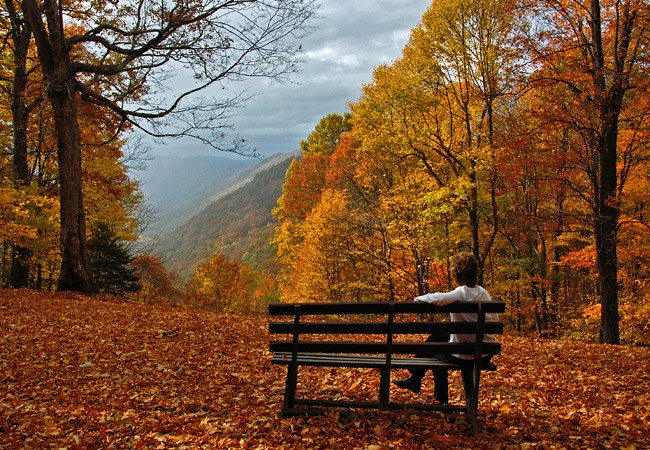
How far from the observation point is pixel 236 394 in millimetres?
5645

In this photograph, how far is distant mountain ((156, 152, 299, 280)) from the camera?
95062mm

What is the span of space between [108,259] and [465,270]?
24161 millimetres

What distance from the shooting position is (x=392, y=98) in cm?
1459

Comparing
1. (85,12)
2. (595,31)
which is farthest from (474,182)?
(85,12)

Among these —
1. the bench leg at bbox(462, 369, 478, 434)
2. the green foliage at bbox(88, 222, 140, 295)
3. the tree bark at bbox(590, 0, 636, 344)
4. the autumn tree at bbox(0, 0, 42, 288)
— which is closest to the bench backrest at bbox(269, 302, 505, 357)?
the bench leg at bbox(462, 369, 478, 434)

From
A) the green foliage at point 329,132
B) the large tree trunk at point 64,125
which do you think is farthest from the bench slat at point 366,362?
the green foliage at point 329,132

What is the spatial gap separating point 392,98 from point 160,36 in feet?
23.6

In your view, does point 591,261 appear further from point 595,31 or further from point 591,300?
point 591,300

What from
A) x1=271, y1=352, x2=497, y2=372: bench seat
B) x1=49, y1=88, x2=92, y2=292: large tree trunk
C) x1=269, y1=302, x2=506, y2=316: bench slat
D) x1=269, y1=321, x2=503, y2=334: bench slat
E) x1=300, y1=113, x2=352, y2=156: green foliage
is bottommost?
x1=271, y1=352, x2=497, y2=372: bench seat

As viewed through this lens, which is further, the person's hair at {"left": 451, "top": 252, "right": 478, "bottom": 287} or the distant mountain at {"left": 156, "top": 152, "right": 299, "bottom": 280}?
the distant mountain at {"left": 156, "top": 152, "right": 299, "bottom": 280}

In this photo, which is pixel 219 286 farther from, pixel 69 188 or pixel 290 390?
pixel 290 390

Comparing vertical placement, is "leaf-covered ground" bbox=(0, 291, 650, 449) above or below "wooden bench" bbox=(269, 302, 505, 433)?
below

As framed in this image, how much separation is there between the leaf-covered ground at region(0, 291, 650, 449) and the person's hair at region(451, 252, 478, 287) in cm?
138

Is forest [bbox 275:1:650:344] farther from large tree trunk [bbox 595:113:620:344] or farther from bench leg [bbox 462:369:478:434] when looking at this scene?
bench leg [bbox 462:369:478:434]
